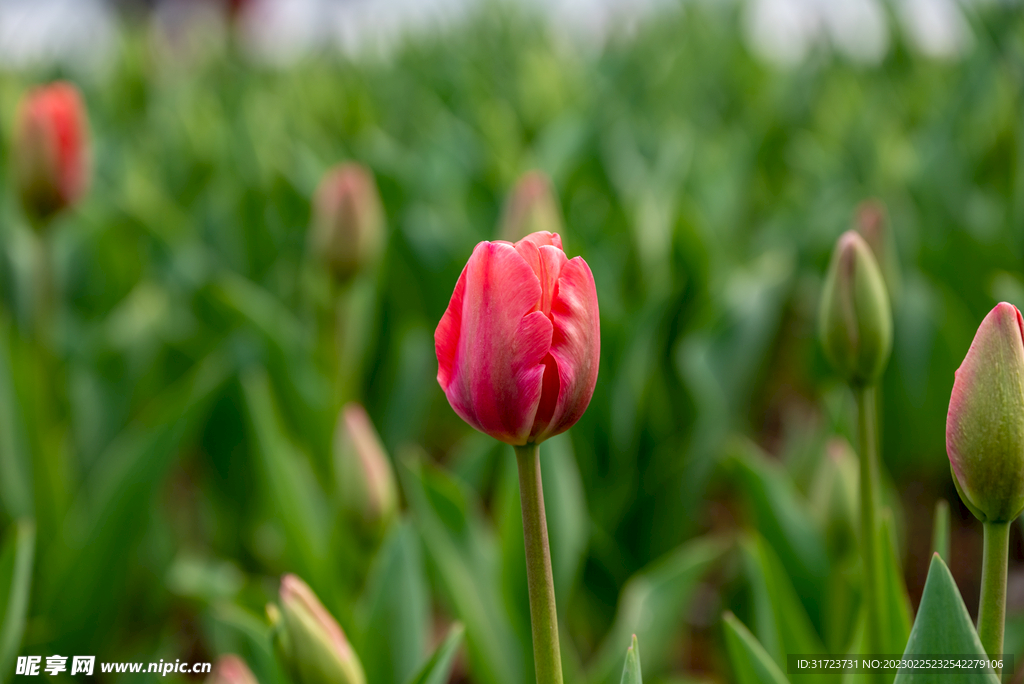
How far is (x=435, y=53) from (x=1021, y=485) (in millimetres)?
3317

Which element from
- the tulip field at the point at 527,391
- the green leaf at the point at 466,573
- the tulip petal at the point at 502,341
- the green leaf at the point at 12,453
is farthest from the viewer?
the green leaf at the point at 12,453

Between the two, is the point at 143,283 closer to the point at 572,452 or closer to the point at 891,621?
the point at 572,452

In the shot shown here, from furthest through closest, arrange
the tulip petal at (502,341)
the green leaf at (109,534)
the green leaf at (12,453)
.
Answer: the green leaf at (12,453), the green leaf at (109,534), the tulip petal at (502,341)

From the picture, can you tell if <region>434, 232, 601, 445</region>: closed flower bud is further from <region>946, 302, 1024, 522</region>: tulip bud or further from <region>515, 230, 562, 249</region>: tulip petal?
<region>946, 302, 1024, 522</region>: tulip bud

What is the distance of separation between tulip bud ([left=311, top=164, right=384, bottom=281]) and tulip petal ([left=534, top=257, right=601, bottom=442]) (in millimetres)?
692

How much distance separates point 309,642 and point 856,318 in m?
0.37

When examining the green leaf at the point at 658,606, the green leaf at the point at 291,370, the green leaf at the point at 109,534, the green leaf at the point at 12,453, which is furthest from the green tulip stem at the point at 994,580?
the green leaf at the point at 12,453

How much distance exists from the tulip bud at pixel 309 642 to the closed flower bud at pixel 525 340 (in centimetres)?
18

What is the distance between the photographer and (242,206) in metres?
1.65

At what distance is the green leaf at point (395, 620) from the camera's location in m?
0.69

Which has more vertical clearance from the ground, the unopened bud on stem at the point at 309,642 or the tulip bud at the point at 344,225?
the tulip bud at the point at 344,225

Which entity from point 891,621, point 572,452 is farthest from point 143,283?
point 891,621

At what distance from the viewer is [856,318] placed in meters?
0.55

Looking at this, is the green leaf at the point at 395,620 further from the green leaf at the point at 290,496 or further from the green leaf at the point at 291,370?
the green leaf at the point at 291,370
